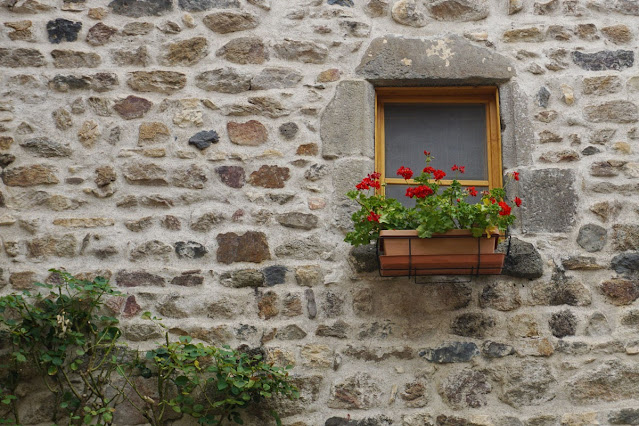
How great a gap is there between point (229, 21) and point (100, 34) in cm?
68

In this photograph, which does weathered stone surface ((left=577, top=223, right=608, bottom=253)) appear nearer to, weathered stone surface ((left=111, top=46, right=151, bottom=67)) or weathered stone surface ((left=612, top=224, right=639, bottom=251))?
weathered stone surface ((left=612, top=224, right=639, bottom=251))

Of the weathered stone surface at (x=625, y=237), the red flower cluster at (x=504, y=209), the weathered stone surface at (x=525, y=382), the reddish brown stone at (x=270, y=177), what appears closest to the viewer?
the red flower cluster at (x=504, y=209)

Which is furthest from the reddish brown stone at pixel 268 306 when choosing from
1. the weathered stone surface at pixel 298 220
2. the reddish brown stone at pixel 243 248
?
the weathered stone surface at pixel 298 220

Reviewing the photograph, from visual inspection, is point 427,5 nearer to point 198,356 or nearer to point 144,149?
point 144,149

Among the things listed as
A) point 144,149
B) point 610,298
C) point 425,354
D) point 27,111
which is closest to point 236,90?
point 144,149

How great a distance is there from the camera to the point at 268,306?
12.7 ft

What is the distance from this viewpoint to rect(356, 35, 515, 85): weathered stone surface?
13.7ft

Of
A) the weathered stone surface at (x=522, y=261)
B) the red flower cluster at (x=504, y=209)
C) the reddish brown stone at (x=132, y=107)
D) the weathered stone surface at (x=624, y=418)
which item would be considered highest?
the reddish brown stone at (x=132, y=107)

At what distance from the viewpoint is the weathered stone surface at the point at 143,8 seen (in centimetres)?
432

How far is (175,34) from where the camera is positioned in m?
4.29

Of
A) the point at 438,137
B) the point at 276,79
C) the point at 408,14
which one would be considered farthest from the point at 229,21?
the point at 438,137

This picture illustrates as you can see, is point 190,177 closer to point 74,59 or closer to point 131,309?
point 131,309

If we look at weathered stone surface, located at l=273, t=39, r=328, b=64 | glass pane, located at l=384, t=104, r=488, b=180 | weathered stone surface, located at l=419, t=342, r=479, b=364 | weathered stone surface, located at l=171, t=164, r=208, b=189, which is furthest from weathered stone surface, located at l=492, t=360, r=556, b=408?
weathered stone surface, located at l=273, t=39, r=328, b=64

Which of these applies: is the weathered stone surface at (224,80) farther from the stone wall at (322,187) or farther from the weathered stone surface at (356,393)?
the weathered stone surface at (356,393)
